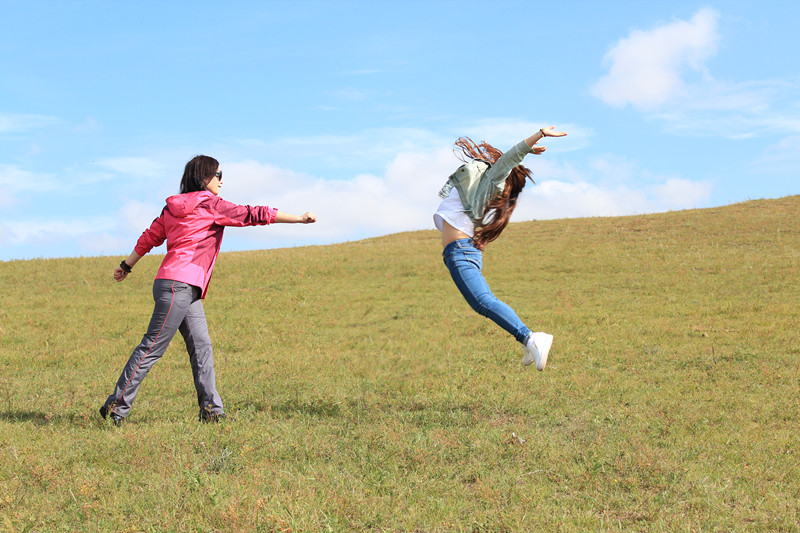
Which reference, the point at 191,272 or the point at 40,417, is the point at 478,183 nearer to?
the point at 191,272

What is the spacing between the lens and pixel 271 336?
51.5ft

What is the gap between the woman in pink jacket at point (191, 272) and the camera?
7.20m

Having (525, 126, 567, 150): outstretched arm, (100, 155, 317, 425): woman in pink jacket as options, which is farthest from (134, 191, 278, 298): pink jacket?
(525, 126, 567, 150): outstretched arm

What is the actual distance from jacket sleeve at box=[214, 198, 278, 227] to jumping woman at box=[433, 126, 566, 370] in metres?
1.95

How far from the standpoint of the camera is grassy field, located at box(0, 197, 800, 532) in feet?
16.0

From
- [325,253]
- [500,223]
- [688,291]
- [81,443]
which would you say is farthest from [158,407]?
[325,253]

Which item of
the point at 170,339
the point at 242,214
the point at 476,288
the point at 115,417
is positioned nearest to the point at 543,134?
the point at 476,288

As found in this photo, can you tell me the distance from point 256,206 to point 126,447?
9.54 feet

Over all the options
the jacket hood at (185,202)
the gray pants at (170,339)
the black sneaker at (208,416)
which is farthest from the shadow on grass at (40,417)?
the jacket hood at (185,202)

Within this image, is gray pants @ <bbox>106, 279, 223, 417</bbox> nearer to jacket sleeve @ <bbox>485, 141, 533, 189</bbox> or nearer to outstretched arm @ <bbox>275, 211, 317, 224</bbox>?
outstretched arm @ <bbox>275, 211, 317, 224</bbox>

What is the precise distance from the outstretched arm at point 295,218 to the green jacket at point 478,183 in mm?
1570

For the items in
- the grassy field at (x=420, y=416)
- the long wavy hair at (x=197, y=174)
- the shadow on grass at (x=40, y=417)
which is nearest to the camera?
the grassy field at (x=420, y=416)

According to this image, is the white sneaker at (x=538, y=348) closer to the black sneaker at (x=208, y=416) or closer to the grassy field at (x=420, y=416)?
the grassy field at (x=420, y=416)

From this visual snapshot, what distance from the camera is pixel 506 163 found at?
6.92 meters
